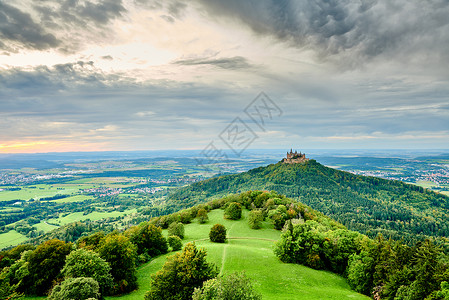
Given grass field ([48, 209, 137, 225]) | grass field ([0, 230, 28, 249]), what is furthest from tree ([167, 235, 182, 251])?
grass field ([48, 209, 137, 225])

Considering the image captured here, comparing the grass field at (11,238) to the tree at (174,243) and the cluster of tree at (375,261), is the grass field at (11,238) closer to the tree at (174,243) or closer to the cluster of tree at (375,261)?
the tree at (174,243)

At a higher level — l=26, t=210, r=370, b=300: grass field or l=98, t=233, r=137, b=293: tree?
l=98, t=233, r=137, b=293: tree

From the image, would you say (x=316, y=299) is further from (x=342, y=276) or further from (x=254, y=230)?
(x=254, y=230)

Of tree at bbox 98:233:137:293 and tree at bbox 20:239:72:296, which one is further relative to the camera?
tree at bbox 98:233:137:293

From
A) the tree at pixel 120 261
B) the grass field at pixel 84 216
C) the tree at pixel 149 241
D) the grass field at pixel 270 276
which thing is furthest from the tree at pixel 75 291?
the grass field at pixel 84 216

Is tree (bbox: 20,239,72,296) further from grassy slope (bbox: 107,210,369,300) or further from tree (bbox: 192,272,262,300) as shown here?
tree (bbox: 192,272,262,300)

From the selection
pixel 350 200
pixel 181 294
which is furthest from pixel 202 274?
pixel 350 200
